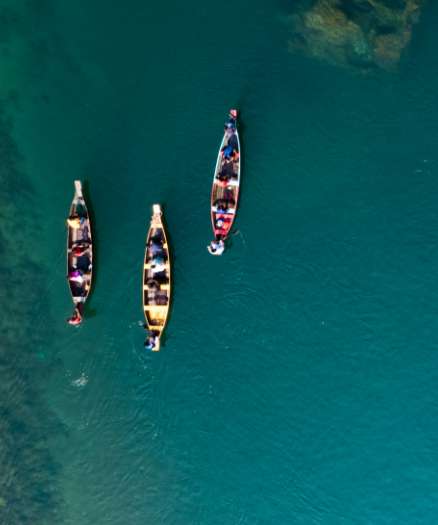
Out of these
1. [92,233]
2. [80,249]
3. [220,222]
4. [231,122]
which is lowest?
[80,249]

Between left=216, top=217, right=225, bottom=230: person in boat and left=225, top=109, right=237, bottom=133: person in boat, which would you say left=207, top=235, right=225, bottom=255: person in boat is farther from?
left=225, top=109, right=237, bottom=133: person in boat

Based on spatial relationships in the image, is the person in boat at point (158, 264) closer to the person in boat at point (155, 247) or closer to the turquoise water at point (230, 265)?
the person in boat at point (155, 247)

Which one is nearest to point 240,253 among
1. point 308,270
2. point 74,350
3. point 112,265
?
point 308,270

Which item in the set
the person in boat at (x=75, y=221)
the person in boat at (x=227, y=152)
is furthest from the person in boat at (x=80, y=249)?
the person in boat at (x=227, y=152)

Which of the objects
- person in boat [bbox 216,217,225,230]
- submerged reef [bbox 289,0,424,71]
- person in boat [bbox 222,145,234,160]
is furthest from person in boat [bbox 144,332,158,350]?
submerged reef [bbox 289,0,424,71]

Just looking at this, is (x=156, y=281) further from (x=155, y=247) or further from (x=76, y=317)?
(x=76, y=317)

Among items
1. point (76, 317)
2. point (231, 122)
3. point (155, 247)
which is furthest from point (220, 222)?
point (76, 317)
